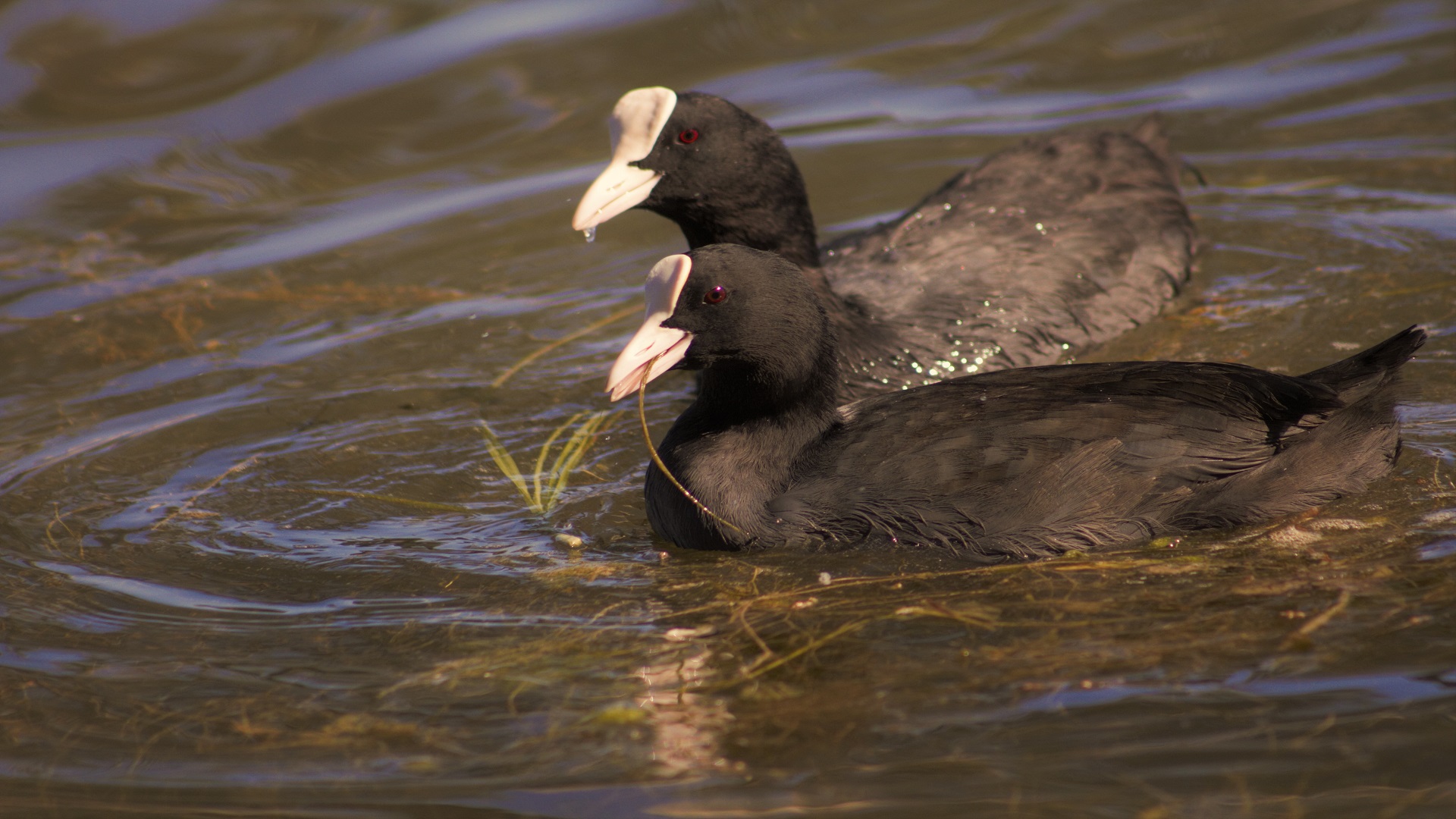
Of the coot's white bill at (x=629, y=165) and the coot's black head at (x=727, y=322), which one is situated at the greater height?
the coot's white bill at (x=629, y=165)

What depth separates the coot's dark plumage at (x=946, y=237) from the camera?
203 inches

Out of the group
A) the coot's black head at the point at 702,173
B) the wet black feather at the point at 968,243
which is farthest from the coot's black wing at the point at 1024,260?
the coot's black head at the point at 702,173

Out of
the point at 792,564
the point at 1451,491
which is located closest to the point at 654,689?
the point at 792,564

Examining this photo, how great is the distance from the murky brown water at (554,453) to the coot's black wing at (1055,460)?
10cm

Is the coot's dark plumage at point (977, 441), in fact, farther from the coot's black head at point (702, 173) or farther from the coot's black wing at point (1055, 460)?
Result: the coot's black head at point (702, 173)

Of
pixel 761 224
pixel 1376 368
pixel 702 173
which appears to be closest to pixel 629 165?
pixel 702 173

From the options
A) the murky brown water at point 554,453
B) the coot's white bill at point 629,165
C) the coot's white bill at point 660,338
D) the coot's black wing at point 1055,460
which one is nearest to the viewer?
the murky brown water at point 554,453

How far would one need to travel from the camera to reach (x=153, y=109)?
8.52 m

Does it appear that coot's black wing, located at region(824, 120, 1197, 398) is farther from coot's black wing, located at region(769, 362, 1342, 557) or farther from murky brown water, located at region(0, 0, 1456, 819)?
coot's black wing, located at region(769, 362, 1342, 557)

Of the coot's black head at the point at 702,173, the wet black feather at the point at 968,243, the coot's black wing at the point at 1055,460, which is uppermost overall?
the coot's black head at the point at 702,173

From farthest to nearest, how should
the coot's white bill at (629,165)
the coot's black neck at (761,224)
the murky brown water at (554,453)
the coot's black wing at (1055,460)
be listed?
1. the coot's black neck at (761,224)
2. the coot's white bill at (629,165)
3. the coot's black wing at (1055,460)
4. the murky brown water at (554,453)

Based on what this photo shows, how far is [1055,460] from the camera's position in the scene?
388cm

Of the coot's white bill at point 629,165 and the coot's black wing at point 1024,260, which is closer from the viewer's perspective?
the coot's white bill at point 629,165

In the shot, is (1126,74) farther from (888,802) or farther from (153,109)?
(888,802)
